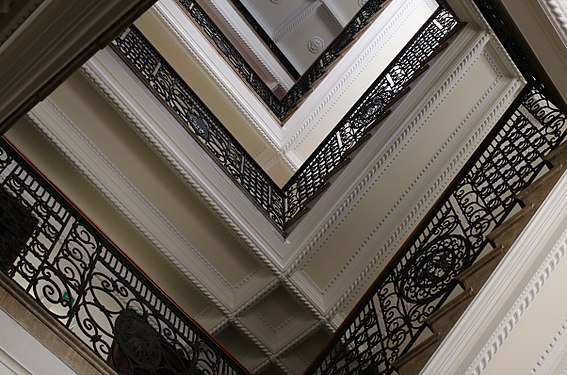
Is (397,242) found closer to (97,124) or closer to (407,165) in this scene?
(407,165)

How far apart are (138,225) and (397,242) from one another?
2.60 metres

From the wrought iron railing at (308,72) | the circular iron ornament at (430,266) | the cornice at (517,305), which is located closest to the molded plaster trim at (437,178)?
the circular iron ornament at (430,266)

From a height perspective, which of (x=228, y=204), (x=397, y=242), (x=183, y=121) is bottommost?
(x=397, y=242)

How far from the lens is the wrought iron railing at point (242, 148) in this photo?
287 inches

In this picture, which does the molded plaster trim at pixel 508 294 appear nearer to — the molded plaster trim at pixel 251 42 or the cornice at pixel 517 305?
the cornice at pixel 517 305

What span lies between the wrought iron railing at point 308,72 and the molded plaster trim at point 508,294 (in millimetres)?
5681

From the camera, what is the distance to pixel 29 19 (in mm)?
2869

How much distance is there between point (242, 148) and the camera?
25.8 ft

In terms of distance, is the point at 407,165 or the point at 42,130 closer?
the point at 42,130

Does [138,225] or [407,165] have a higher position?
[138,225]

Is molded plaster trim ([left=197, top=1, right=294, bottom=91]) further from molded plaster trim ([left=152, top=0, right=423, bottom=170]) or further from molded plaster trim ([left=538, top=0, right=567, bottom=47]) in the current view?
molded plaster trim ([left=538, top=0, right=567, bottom=47])

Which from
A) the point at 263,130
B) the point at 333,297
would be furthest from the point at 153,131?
the point at 263,130

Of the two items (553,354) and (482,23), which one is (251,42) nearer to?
(482,23)

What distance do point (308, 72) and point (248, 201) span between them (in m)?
4.14
